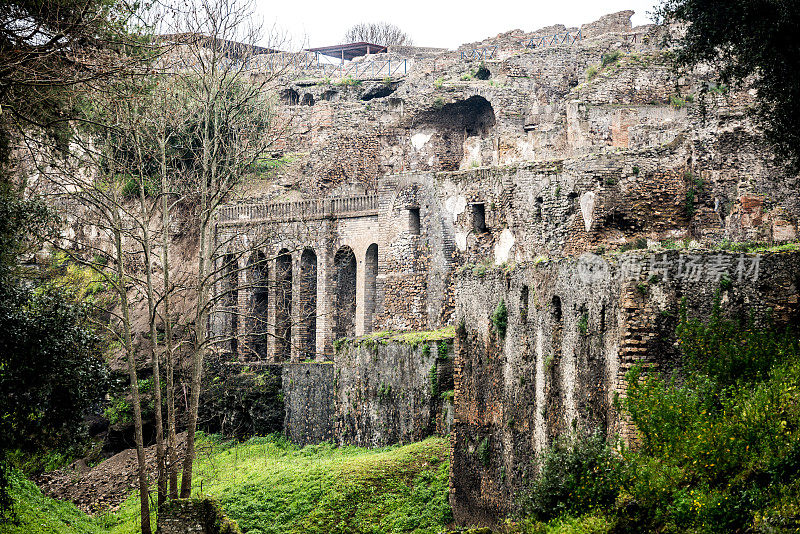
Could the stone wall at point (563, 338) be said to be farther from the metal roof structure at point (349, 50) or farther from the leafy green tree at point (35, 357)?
the metal roof structure at point (349, 50)

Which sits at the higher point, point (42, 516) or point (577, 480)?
point (577, 480)

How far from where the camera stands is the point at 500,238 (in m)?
28.5

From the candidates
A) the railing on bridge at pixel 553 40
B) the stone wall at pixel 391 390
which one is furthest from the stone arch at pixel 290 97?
the stone wall at pixel 391 390

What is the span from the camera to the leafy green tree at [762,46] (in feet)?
46.4

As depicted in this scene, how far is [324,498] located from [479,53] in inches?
1101

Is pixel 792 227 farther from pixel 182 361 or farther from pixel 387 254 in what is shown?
pixel 182 361

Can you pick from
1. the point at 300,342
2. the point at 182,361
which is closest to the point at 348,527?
the point at 182,361

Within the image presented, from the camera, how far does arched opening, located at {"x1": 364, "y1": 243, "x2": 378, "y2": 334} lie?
1511 inches

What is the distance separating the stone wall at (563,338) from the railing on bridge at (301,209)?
18.5 metres

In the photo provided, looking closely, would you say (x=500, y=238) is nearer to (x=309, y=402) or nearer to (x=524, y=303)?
(x=309, y=402)

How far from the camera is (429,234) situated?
31.7 metres

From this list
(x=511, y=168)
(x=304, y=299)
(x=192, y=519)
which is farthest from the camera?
(x=304, y=299)

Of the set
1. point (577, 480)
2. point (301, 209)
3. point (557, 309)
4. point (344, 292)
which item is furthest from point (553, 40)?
point (577, 480)

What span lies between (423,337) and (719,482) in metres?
15.6
